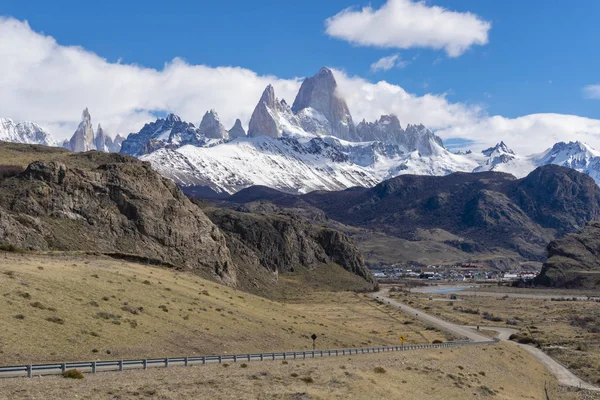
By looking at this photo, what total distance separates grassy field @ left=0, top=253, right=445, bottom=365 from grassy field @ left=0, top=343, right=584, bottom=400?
744 cm

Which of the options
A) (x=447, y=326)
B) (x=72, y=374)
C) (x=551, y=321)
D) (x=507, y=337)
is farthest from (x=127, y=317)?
(x=551, y=321)

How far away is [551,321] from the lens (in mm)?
147500

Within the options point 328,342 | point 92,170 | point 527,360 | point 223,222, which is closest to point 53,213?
point 92,170

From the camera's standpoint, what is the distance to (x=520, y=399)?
60.5 m

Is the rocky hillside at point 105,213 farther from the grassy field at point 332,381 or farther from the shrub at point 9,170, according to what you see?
the grassy field at point 332,381

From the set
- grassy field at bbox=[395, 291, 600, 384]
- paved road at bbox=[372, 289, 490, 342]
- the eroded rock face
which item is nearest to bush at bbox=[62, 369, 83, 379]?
the eroded rock face

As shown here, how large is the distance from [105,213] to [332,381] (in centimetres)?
7046

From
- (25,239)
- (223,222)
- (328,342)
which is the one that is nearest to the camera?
(328,342)

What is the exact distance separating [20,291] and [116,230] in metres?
56.5

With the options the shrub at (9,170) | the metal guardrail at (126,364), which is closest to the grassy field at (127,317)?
the metal guardrail at (126,364)

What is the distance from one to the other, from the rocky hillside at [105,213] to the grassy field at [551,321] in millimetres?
54316

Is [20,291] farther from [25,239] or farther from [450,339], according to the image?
[450,339]

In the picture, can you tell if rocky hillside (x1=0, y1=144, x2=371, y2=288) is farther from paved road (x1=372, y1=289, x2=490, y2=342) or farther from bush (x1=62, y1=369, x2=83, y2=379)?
bush (x1=62, y1=369, x2=83, y2=379)

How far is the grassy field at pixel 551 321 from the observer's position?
308ft
